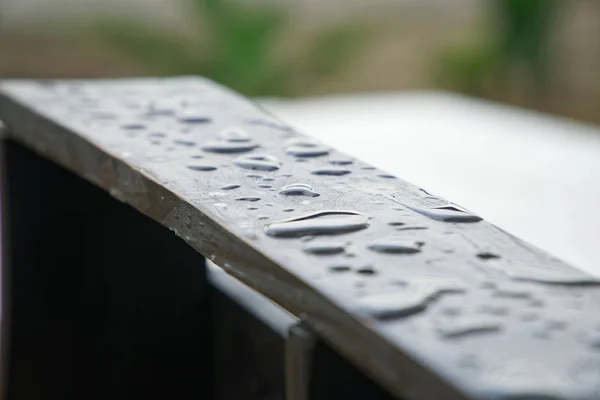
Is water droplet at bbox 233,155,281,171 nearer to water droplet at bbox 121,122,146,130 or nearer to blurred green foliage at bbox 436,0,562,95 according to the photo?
water droplet at bbox 121,122,146,130

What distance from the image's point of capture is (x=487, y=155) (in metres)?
1.94

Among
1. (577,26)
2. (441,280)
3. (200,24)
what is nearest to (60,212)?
(441,280)

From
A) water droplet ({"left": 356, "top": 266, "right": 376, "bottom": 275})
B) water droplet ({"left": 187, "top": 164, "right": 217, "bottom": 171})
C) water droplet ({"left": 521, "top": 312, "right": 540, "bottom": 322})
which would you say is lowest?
water droplet ({"left": 187, "top": 164, "right": 217, "bottom": 171})

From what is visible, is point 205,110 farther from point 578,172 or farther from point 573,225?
point 578,172

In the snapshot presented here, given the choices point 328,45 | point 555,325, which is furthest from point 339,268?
point 328,45

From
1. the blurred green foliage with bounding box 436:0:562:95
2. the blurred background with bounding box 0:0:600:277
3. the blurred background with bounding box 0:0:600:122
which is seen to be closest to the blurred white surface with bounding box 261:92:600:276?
the blurred background with bounding box 0:0:600:277

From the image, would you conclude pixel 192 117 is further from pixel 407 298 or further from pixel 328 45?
pixel 328 45

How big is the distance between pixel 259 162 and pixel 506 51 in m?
4.76

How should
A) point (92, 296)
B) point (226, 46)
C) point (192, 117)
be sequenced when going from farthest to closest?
point (226, 46), point (92, 296), point (192, 117)

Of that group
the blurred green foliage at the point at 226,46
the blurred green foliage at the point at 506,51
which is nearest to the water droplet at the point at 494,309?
the blurred green foliage at the point at 226,46

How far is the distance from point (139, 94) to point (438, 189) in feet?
2.33

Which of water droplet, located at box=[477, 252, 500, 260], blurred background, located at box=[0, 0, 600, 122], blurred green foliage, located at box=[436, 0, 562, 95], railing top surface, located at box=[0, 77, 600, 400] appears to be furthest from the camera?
blurred green foliage, located at box=[436, 0, 562, 95]

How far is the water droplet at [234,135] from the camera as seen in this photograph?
81 centimetres

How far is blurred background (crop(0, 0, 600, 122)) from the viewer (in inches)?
196
